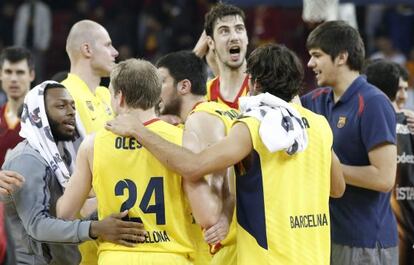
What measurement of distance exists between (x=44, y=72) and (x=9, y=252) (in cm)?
1581

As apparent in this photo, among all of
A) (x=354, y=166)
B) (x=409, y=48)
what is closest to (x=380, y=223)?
(x=354, y=166)

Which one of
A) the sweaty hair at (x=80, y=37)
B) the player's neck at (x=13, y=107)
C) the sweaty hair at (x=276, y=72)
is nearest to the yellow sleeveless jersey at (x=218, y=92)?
the sweaty hair at (x=80, y=37)

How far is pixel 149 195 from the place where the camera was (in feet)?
19.6

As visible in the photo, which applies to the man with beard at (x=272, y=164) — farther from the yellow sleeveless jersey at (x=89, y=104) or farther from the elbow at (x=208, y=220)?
the yellow sleeveless jersey at (x=89, y=104)

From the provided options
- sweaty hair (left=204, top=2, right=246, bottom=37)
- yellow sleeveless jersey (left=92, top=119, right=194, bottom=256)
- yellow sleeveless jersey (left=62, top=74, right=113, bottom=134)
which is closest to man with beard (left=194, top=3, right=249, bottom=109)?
sweaty hair (left=204, top=2, right=246, bottom=37)

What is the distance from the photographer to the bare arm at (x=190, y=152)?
18.8 ft

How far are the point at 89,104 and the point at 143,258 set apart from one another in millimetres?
2640

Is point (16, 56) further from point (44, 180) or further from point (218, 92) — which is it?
point (44, 180)

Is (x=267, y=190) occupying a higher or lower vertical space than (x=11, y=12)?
lower

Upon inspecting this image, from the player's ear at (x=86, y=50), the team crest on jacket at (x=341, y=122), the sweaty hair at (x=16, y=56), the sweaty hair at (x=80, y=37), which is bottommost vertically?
the team crest on jacket at (x=341, y=122)

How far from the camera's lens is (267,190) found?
230 inches

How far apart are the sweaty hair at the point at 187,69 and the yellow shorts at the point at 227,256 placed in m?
1.19

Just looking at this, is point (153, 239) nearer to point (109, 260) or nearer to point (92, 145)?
point (109, 260)

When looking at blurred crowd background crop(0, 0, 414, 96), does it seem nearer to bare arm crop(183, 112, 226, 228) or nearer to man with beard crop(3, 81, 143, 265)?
man with beard crop(3, 81, 143, 265)
